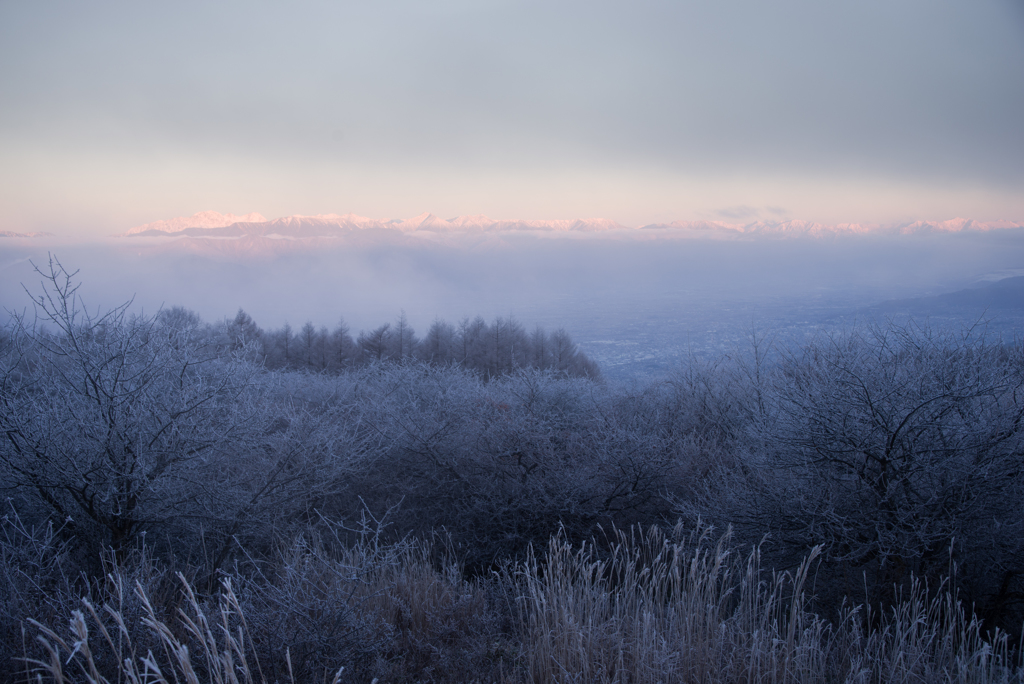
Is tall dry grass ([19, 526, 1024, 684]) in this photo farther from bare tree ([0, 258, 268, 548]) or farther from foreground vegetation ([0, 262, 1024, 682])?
bare tree ([0, 258, 268, 548])

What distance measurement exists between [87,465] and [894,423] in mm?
9020

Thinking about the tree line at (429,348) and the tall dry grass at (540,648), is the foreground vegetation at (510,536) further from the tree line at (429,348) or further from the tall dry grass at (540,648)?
the tree line at (429,348)

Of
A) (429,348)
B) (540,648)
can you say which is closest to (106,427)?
(540,648)

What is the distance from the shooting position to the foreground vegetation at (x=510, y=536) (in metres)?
2.93

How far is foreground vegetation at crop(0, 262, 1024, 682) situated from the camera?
2.93 metres

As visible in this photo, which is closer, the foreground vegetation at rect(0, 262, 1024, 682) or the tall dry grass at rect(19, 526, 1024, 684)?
the tall dry grass at rect(19, 526, 1024, 684)

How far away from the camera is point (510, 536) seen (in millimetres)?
8320

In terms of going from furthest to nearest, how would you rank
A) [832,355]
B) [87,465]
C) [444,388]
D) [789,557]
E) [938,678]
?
1. [444,388]
2. [832,355]
3. [789,557]
4. [87,465]
5. [938,678]

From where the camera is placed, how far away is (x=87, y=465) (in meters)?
5.32

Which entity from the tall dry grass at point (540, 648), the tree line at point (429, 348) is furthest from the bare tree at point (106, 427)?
the tree line at point (429, 348)

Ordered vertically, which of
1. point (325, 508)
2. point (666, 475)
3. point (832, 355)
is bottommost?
point (325, 508)

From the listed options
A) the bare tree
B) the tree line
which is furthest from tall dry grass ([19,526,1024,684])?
the tree line

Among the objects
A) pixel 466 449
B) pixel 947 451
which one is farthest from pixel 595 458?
pixel 947 451

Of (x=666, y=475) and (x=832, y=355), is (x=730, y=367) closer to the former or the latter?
(x=666, y=475)
